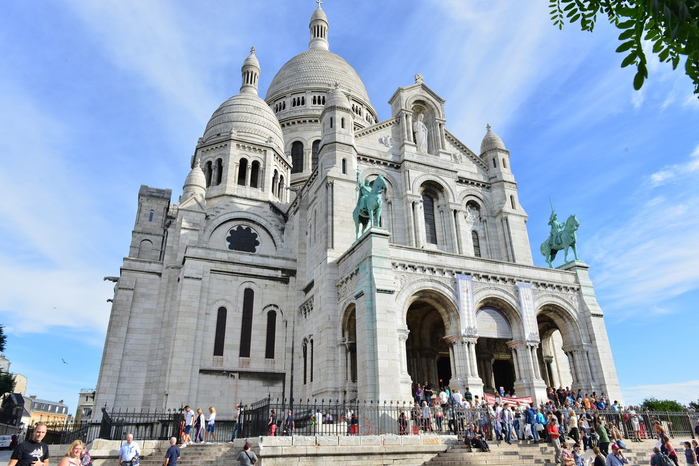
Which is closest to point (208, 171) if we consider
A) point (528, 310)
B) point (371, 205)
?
point (371, 205)

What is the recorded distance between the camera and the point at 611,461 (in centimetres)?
1069

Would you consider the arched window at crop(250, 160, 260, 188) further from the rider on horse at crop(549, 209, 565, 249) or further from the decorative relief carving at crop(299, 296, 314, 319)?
the rider on horse at crop(549, 209, 565, 249)

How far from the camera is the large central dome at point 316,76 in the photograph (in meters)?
49.5

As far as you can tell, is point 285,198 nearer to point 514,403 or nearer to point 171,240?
point 171,240

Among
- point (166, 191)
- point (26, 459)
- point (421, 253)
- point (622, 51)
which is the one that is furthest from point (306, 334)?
point (622, 51)

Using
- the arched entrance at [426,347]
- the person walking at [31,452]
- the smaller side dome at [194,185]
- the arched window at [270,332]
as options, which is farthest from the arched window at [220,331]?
the person walking at [31,452]

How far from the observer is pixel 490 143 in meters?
32.8

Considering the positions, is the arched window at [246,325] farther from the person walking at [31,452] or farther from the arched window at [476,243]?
the person walking at [31,452]

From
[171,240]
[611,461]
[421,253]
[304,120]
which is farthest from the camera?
[304,120]

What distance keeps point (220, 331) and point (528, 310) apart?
54.6ft

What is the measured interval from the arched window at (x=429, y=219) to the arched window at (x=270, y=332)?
10.2m

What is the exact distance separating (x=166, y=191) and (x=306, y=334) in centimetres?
1774

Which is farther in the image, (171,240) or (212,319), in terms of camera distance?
(171,240)

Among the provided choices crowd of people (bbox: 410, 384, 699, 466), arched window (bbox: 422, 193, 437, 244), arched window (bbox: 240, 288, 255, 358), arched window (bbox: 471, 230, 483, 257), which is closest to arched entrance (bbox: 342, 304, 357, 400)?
crowd of people (bbox: 410, 384, 699, 466)
